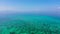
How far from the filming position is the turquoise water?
171 cm

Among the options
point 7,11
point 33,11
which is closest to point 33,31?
point 33,11

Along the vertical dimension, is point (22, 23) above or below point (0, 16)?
below

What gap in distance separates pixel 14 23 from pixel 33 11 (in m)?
0.43

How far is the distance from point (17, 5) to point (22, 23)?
1.18 feet

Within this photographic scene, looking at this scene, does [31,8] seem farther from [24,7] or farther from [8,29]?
[8,29]

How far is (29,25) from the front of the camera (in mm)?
1729

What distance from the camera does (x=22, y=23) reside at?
1.72m

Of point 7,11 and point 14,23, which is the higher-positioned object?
point 7,11

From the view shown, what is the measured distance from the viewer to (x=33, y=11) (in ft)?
5.71

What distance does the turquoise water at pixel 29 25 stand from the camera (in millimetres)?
1714

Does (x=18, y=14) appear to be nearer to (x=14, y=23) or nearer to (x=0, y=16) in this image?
(x=14, y=23)

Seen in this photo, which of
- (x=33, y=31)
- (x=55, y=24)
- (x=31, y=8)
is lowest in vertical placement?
(x=33, y=31)

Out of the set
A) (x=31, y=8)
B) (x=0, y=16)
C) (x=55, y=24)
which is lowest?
(x=55, y=24)

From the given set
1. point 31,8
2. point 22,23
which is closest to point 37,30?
point 22,23
